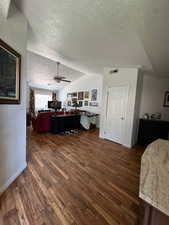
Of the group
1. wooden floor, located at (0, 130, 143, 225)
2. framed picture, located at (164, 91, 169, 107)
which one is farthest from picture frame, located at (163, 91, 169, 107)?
wooden floor, located at (0, 130, 143, 225)

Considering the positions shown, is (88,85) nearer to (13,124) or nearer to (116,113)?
(116,113)

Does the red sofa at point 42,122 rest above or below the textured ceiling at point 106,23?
below

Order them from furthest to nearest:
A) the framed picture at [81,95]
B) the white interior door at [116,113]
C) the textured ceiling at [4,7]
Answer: the framed picture at [81,95] → the white interior door at [116,113] → the textured ceiling at [4,7]

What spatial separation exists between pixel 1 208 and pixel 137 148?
356 cm

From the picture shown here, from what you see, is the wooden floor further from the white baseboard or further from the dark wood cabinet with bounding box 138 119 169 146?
the dark wood cabinet with bounding box 138 119 169 146

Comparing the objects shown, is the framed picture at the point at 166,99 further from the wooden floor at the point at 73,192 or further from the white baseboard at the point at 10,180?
the white baseboard at the point at 10,180

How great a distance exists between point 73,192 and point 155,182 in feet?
4.64

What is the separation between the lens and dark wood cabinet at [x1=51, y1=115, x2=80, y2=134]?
4660mm

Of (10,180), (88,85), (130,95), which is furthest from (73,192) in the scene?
(88,85)

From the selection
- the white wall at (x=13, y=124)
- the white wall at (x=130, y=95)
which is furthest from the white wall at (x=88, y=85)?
the white wall at (x=13, y=124)

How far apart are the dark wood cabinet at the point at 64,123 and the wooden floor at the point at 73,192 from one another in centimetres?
188

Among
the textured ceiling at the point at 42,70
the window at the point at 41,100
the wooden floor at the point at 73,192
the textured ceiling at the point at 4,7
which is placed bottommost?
the wooden floor at the point at 73,192

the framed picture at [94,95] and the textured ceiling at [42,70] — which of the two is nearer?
the textured ceiling at [42,70]

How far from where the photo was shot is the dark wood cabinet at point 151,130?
355cm
